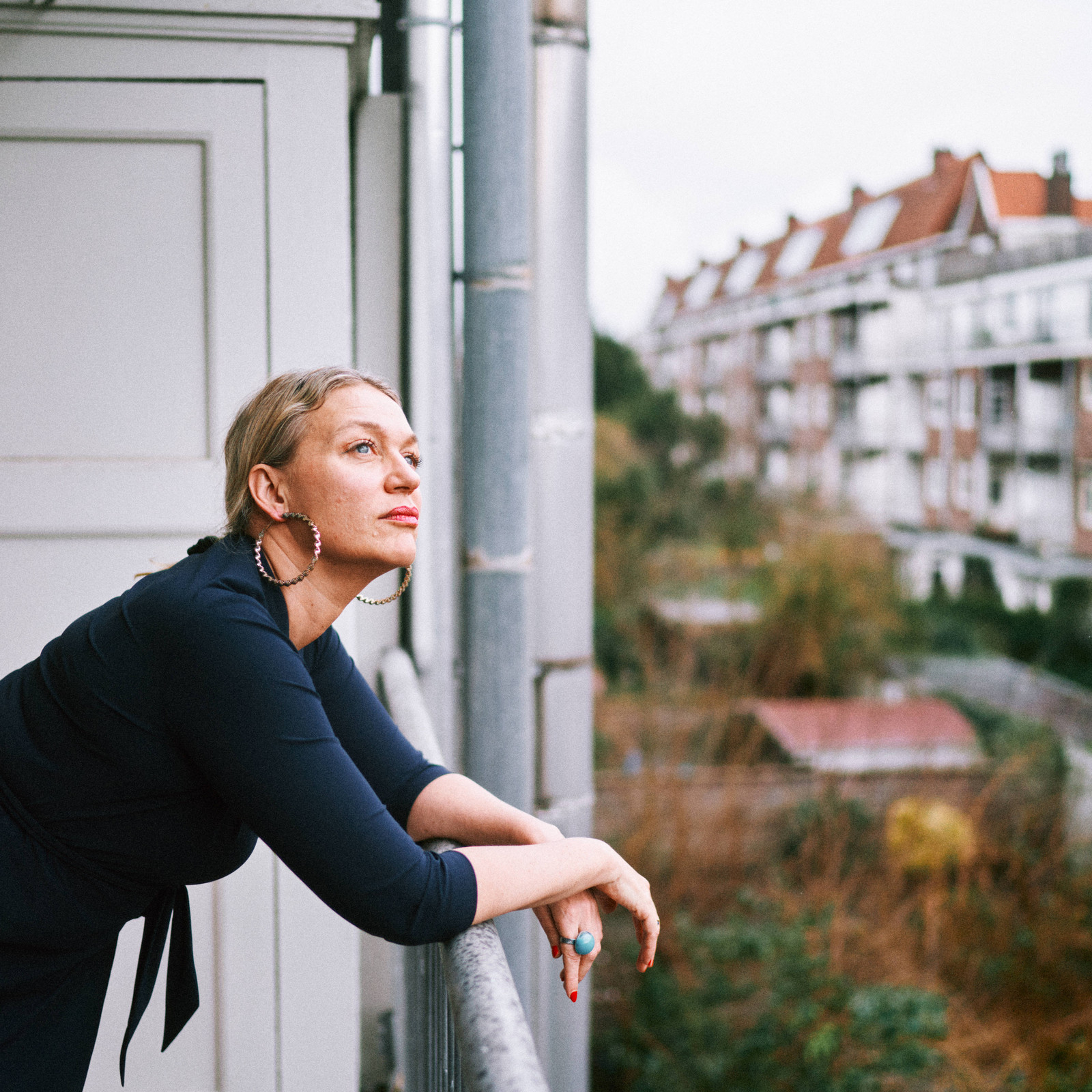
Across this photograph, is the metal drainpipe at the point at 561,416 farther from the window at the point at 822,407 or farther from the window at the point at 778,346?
the window at the point at 778,346

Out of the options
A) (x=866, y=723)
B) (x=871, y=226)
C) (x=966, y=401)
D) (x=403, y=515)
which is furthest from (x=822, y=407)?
(x=403, y=515)

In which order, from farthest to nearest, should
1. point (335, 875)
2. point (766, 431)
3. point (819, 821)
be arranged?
point (766, 431) → point (819, 821) → point (335, 875)

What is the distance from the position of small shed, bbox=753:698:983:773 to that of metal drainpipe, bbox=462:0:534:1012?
26.9 ft

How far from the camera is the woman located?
1.01m

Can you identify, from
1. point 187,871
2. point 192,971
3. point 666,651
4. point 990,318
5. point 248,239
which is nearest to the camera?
point 187,871

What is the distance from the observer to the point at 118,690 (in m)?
1.07

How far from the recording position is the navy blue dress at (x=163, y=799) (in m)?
1.00

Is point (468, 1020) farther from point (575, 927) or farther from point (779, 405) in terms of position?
point (779, 405)

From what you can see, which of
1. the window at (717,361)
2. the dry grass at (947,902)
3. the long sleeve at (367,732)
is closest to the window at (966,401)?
the window at (717,361)

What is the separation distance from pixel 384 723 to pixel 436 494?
3.54 ft

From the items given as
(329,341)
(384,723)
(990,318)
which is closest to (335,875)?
(384,723)

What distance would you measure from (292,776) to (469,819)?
35cm

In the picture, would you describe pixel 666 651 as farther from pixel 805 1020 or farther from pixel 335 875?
pixel 335 875

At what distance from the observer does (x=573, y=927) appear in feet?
3.87
